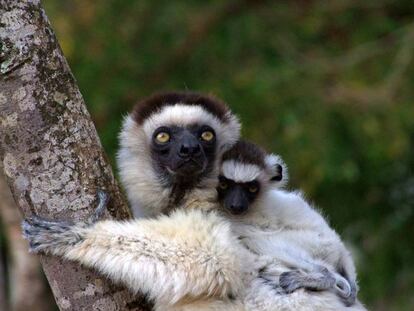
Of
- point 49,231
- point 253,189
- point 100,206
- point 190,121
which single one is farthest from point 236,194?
point 49,231

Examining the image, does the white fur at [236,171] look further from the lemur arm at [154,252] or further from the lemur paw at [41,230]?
the lemur paw at [41,230]

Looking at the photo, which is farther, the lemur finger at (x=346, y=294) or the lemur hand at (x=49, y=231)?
the lemur finger at (x=346, y=294)

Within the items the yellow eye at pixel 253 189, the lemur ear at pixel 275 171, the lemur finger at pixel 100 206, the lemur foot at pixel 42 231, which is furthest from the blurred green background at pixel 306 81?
the lemur foot at pixel 42 231

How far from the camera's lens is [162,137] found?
493 cm

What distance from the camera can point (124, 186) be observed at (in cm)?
482

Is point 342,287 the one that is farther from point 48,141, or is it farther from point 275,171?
point 48,141

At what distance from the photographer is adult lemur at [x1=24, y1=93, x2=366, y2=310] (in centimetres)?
393

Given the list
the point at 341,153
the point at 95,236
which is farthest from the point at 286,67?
the point at 95,236

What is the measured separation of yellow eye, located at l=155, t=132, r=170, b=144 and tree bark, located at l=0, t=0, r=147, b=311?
1006 millimetres

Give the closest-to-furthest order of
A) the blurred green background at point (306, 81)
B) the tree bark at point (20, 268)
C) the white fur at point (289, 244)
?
the white fur at point (289, 244)
the tree bark at point (20, 268)
the blurred green background at point (306, 81)

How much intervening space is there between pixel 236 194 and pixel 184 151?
36cm

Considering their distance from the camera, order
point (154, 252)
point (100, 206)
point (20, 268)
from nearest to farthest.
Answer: point (100, 206), point (154, 252), point (20, 268)

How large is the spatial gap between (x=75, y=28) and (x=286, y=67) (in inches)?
97.5

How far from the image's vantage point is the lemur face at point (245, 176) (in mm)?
4613
